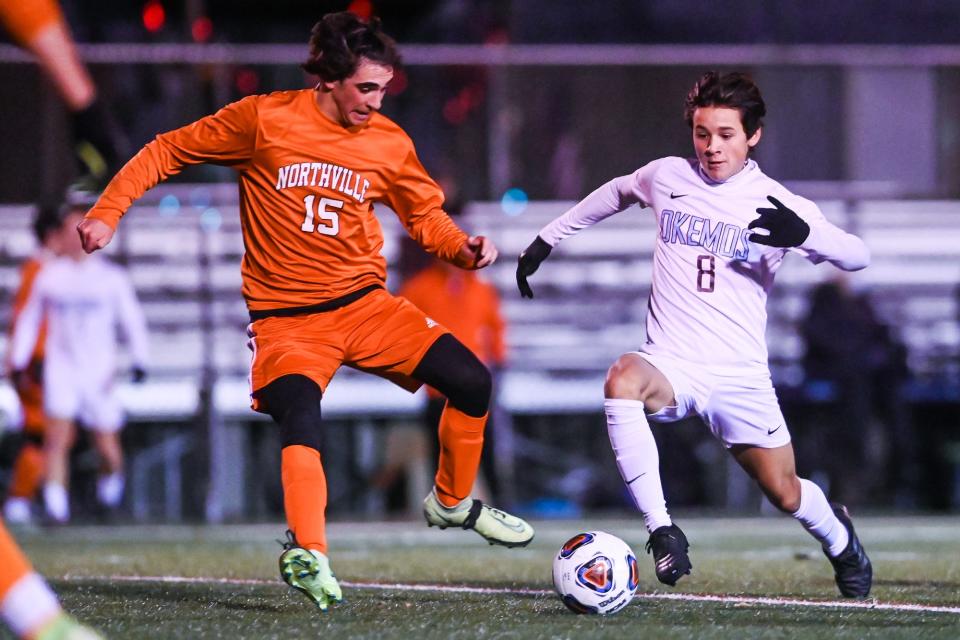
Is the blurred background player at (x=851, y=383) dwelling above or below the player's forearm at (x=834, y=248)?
below

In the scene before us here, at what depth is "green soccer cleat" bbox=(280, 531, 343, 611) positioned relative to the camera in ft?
16.6

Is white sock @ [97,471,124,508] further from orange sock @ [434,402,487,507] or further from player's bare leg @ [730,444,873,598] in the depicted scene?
player's bare leg @ [730,444,873,598]

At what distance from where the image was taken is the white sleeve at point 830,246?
5832 millimetres

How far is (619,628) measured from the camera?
4.95 m

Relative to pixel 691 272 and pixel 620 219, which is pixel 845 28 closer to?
pixel 620 219

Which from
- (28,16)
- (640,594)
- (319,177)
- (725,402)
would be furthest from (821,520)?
(28,16)

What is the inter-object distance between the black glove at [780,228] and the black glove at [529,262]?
2.91 feet

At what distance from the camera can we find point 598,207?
640cm

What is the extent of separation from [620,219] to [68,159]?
14.5ft

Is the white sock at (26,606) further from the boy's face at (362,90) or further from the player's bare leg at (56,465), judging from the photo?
the player's bare leg at (56,465)

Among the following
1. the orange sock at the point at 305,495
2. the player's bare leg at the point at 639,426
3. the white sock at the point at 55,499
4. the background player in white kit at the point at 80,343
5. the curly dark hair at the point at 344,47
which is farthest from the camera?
the background player in white kit at the point at 80,343

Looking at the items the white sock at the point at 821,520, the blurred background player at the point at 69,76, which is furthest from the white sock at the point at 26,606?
the white sock at the point at 821,520

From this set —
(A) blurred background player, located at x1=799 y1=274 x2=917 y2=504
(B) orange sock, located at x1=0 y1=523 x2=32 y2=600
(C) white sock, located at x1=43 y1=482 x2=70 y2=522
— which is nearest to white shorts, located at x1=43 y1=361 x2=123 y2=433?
(C) white sock, located at x1=43 y1=482 x2=70 y2=522

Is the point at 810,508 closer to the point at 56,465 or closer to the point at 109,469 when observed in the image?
the point at 56,465
